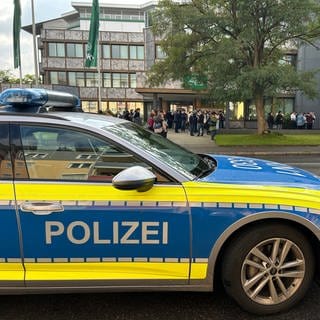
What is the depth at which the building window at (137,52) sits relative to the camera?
167 ft

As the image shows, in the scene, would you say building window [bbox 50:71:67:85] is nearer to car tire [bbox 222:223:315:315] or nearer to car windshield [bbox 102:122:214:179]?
car windshield [bbox 102:122:214:179]

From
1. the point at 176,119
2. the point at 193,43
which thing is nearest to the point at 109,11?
the point at 176,119

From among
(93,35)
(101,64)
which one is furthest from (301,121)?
(101,64)

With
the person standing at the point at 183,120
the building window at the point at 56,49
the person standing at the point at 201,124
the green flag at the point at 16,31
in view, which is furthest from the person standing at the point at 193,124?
the building window at the point at 56,49

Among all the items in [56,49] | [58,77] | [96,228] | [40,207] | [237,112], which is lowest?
[237,112]

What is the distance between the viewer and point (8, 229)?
9.18ft

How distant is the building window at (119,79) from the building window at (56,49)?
674 centimetres

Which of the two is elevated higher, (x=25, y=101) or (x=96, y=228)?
(x=25, y=101)

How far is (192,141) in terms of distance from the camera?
71.1ft

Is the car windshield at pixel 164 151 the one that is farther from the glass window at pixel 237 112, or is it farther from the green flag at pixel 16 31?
the glass window at pixel 237 112

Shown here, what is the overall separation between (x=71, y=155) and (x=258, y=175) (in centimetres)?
145

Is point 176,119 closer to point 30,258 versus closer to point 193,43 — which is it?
point 193,43

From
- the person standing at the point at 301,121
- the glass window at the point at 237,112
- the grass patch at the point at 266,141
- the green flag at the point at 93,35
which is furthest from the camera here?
the glass window at the point at 237,112

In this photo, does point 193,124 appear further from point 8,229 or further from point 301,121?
point 8,229
